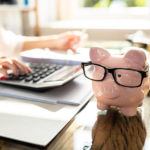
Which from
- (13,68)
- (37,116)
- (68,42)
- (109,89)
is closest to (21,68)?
(13,68)

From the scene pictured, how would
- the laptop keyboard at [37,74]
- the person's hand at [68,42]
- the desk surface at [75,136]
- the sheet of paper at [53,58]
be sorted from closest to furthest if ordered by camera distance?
the desk surface at [75,136] → the laptop keyboard at [37,74] → the sheet of paper at [53,58] → the person's hand at [68,42]

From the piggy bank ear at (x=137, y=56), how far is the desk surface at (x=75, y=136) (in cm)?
13

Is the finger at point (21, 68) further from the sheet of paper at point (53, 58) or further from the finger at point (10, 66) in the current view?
the sheet of paper at point (53, 58)

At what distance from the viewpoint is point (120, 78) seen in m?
0.49

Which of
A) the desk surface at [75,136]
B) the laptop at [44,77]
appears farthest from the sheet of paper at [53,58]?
the desk surface at [75,136]

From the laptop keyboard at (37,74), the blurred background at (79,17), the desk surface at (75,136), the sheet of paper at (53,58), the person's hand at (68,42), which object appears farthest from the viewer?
Result: the blurred background at (79,17)

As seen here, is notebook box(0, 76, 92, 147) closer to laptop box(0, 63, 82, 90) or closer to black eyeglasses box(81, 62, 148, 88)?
laptop box(0, 63, 82, 90)

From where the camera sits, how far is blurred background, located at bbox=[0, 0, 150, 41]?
1.63 m

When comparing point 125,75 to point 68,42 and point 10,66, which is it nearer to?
point 10,66

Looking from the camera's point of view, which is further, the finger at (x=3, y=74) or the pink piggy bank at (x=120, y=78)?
the finger at (x=3, y=74)

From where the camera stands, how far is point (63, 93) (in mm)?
723

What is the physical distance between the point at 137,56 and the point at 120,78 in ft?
0.15

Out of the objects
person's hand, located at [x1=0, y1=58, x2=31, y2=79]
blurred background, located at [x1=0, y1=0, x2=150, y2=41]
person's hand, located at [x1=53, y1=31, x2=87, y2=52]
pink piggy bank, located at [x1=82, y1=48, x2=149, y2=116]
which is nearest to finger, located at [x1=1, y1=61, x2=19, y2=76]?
person's hand, located at [x1=0, y1=58, x2=31, y2=79]

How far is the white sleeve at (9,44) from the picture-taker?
4.46ft
